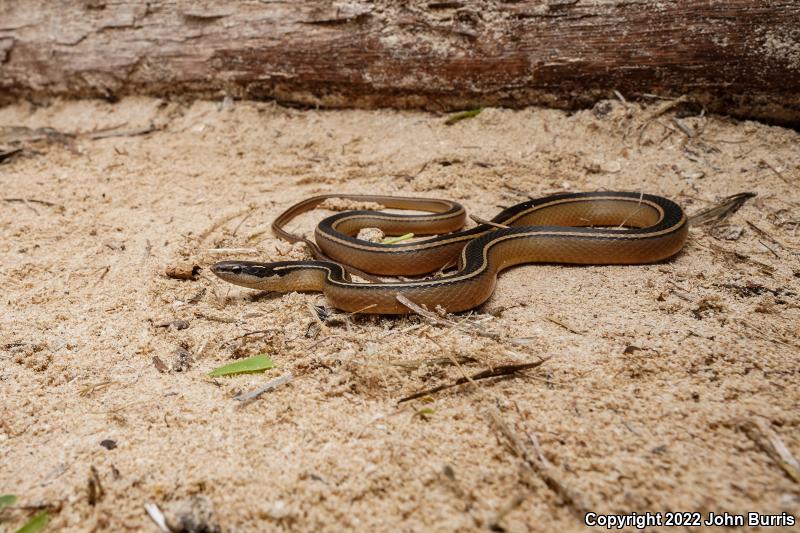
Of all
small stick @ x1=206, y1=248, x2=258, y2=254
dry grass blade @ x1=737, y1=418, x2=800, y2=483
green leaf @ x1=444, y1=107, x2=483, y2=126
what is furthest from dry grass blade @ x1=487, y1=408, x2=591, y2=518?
green leaf @ x1=444, y1=107, x2=483, y2=126

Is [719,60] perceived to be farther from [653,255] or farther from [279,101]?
[279,101]

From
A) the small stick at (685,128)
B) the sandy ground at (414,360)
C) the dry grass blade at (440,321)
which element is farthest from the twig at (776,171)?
the dry grass blade at (440,321)

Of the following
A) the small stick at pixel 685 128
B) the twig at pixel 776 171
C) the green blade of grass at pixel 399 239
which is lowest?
the green blade of grass at pixel 399 239

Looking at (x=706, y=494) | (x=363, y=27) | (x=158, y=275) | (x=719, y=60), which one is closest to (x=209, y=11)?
(x=363, y=27)

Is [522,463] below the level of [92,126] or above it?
below

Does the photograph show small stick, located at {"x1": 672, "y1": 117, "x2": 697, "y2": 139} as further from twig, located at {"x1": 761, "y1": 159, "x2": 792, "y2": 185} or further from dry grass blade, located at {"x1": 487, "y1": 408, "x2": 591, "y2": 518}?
dry grass blade, located at {"x1": 487, "y1": 408, "x2": 591, "y2": 518}

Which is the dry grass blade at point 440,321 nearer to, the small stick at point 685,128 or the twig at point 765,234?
the twig at point 765,234
